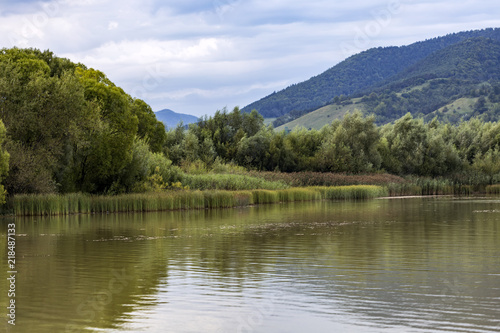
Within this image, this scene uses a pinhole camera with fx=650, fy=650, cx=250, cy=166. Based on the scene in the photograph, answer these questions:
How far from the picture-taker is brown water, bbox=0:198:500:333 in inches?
374

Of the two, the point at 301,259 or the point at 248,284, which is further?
the point at 301,259

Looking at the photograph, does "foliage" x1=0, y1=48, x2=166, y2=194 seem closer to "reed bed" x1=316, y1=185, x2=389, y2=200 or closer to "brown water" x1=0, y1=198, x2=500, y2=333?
"brown water" x1=0, y1=198, x2=500, y2=333

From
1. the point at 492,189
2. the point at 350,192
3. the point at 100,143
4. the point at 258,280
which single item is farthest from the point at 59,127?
the point at 492,189

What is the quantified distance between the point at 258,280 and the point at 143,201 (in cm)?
2445

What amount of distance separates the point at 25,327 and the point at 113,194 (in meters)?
29.6

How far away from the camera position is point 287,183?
53.2 metres

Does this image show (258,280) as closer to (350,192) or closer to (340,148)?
(350,192)

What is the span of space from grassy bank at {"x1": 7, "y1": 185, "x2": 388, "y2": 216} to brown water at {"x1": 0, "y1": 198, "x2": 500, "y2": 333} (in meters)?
8.63

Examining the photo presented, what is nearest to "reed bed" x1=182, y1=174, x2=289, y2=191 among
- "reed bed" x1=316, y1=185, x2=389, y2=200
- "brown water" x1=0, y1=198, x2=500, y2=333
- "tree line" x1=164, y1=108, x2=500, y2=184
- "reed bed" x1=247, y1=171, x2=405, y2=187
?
"reed bed" x1=247, y1=171, x2=405, y2=187

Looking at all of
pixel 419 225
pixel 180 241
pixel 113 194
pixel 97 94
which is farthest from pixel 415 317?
pixel 97 94

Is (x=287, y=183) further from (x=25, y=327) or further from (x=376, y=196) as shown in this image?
(x=25, y=327)

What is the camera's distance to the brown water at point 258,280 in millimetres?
9508

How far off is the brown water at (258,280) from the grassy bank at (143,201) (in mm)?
8631

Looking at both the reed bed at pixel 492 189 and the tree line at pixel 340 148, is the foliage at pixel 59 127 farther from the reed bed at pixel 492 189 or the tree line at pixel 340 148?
the reed bed at pixel 492 189
